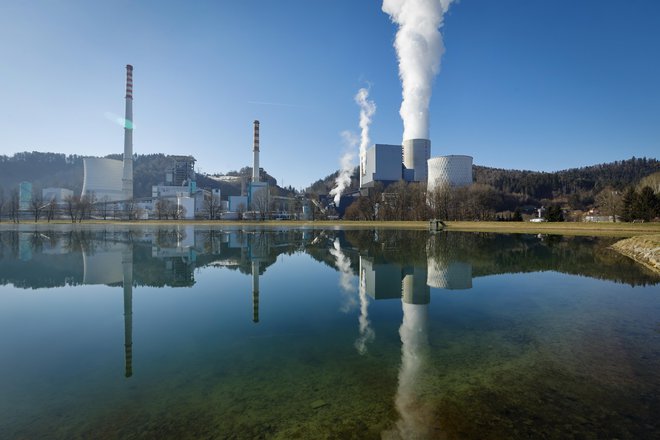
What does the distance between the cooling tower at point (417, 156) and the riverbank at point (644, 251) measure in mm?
69580

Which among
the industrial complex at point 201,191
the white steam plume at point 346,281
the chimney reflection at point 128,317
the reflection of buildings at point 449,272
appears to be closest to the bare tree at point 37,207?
the industrial complex at point 201,191

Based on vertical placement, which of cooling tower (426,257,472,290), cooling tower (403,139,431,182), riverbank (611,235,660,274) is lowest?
cooling tower (426,257,472,290)

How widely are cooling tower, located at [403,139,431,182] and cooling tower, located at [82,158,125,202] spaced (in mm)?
76435

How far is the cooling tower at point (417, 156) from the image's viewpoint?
88500 mm

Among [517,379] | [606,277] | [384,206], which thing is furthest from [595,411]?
[384,206]

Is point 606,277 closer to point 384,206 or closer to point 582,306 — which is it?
point 582,306

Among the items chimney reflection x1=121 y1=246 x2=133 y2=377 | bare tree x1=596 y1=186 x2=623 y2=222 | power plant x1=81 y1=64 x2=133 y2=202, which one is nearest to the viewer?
chimney reflection x1=121 y1=246 x2=133 y2=377

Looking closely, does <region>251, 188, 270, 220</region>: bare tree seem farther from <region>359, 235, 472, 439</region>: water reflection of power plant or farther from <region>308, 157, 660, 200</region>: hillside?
<region>359, 235, 472, 439</region>: water reflection of power plant

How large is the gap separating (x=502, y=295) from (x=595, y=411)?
616 cm

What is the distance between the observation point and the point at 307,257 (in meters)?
18.2

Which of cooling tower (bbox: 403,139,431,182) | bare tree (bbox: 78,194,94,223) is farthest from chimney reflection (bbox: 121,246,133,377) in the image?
cooling tower (bbox: 403,139,431,182)

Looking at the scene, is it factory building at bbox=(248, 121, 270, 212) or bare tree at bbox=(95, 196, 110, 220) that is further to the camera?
factory building at bbox=(248, 121, 270, 212)

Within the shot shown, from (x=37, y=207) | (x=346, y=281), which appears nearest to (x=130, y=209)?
(x=37, y=207)

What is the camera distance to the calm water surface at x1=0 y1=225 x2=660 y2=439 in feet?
12.0
